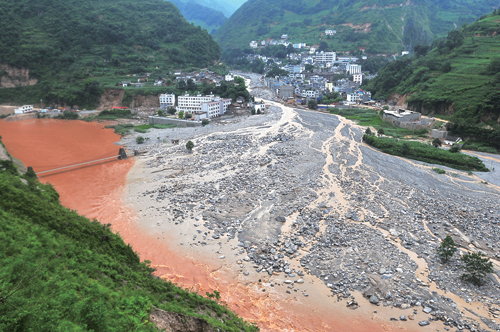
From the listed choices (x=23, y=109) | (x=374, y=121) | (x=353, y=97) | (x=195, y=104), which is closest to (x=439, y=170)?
(x=374, y=121)

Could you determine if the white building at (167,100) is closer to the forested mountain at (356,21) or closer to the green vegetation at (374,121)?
the green vegetation at (374,121)

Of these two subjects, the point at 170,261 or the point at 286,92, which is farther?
the point at 286,92

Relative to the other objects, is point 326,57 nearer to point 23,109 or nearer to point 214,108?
point 214,108

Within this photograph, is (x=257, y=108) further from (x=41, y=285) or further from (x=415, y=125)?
(x=41, y=285)

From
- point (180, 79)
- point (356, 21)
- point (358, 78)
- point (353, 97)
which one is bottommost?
point (353, 97)

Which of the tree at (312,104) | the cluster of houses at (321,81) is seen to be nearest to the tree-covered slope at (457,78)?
the cluster of houses at (321,81)
